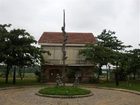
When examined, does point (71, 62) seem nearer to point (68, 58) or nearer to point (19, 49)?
point (68, 58)

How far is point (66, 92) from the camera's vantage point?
A: 73.2 ft

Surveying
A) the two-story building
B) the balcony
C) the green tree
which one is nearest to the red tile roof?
the two-story building

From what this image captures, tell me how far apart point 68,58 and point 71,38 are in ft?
11.8

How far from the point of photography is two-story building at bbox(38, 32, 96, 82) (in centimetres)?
4209

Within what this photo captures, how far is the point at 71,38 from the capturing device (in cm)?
4466

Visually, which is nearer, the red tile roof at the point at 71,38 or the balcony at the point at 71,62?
the balcony at the point at 71,62

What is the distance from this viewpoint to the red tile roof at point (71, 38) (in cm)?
4334

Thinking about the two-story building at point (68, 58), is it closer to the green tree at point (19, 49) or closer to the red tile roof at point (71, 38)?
the red tile roof at point (71, 38)

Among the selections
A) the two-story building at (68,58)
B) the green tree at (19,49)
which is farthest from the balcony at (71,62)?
the green tree at (19,49)

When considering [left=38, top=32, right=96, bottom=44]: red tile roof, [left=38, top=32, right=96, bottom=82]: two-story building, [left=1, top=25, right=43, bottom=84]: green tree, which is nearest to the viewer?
[left=1, top=25, right=43, bottom=84]: green tree

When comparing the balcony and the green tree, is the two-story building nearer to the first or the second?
the balcony

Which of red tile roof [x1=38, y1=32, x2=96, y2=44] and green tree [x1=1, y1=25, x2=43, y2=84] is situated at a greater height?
red tile roof [x1=38, y1=32, x2=96, y2=44]

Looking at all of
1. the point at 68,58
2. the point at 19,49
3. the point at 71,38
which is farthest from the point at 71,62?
the point at 19,49

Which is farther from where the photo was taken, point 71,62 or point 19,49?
point 71,62
